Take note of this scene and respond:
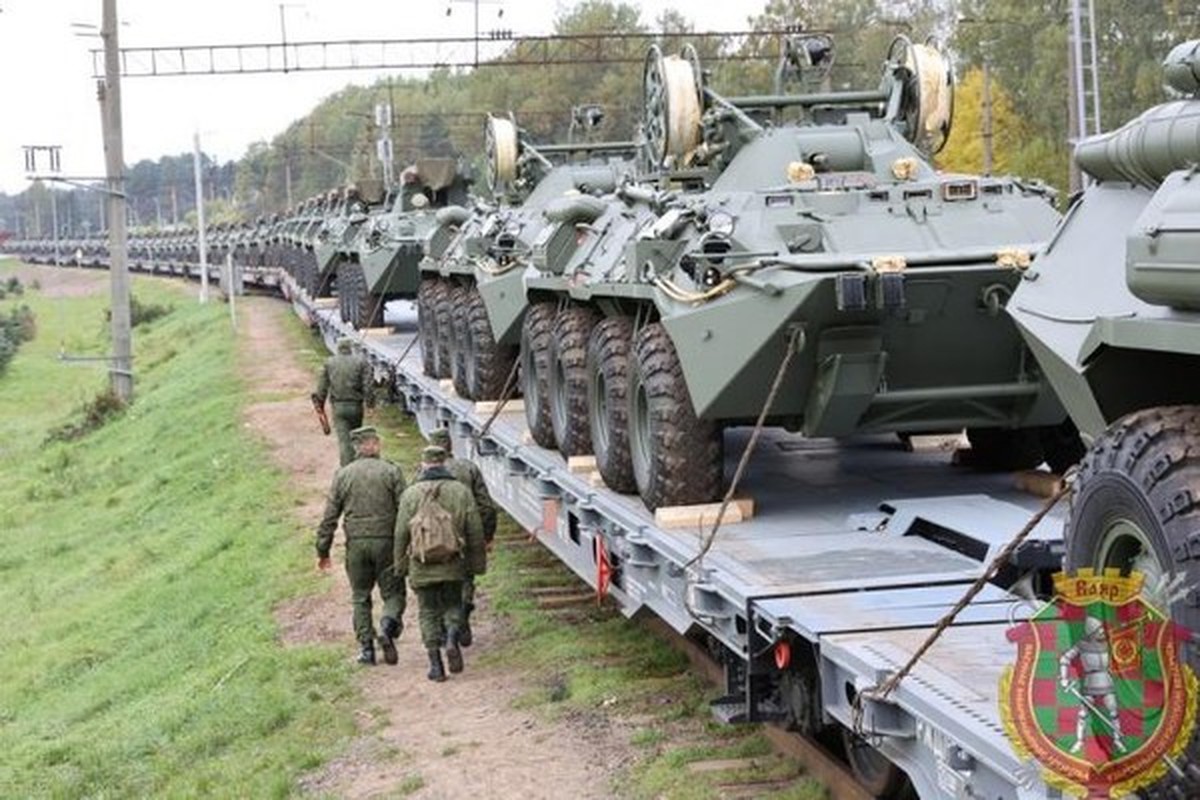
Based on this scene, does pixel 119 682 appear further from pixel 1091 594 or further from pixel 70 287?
pixel 70 287

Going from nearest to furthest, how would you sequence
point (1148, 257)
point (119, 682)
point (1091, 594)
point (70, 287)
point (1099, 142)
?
point (1091, 594), point (1148, 257), point (1099, 142), point (119, 682), point (70, 287)

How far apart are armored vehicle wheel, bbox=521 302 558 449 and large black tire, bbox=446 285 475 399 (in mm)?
2495

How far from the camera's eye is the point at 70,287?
71.2m

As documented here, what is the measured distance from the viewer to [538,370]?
12.0 metres

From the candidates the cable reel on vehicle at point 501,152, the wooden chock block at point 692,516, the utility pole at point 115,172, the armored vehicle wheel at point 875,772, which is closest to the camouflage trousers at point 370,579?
the wooden chock block at point 692,516

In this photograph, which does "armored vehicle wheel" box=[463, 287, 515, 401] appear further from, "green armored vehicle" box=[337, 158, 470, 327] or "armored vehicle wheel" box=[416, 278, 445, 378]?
"green armored vehicle" box=[337, 158, 470, 327]

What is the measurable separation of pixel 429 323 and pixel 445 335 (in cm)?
93

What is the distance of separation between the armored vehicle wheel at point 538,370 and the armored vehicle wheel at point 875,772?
16.4 feet

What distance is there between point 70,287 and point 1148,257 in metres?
69.9

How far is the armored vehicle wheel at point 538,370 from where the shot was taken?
1177 centimetres

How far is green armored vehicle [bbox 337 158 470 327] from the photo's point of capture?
2234 centimetres

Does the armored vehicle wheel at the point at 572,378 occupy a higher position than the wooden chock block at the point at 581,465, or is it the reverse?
the armored vehicle wheel at the point at 572,378

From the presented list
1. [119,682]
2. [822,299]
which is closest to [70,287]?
[119,682]

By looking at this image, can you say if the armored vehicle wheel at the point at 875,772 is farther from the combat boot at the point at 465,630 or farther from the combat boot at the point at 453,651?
the combat boot at the point at 465,630
